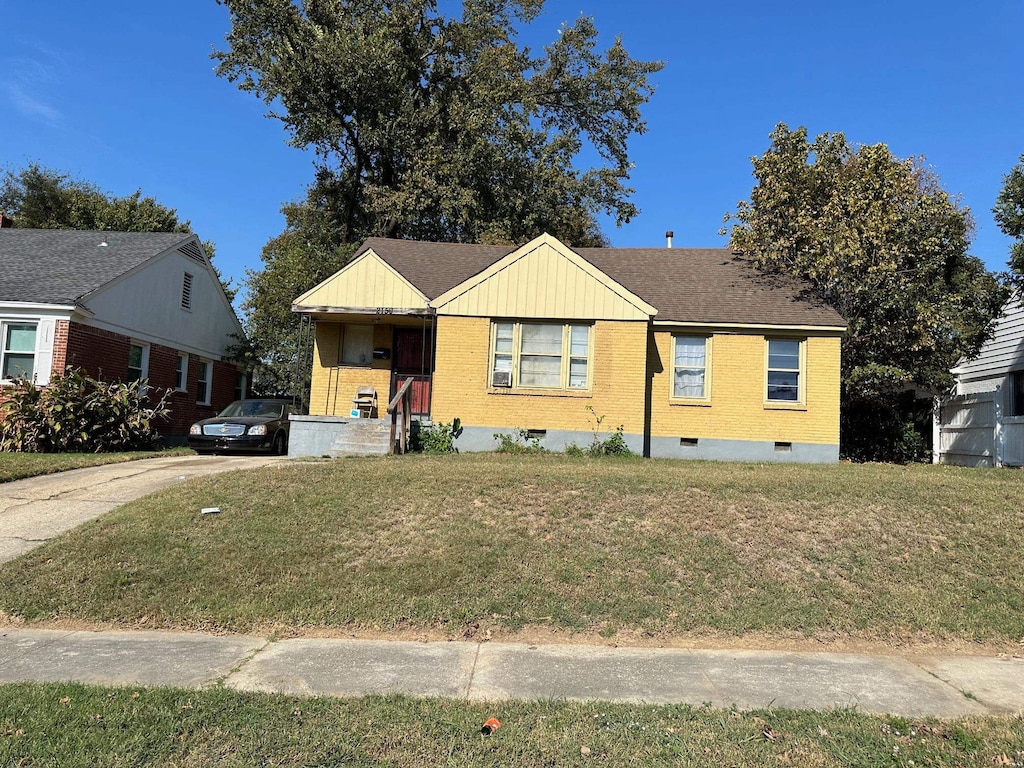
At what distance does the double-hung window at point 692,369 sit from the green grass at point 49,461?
11.5m

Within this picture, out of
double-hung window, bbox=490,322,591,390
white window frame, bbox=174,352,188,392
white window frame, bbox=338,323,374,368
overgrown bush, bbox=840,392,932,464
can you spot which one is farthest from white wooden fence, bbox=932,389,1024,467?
white window frame, bbox=174,352,188,392

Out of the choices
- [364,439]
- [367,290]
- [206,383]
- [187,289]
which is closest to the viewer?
[364,439]

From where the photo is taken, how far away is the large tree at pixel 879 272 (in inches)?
629

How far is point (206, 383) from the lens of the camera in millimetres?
23203

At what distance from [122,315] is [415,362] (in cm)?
838

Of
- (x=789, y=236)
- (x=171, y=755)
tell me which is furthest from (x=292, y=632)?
(x=789, y=236)

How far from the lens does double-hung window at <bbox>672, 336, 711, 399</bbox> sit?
15.0 meters

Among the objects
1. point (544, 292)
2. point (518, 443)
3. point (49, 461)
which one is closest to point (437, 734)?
point (518, 443)

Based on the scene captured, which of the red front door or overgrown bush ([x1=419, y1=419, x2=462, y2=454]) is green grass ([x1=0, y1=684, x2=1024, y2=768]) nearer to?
overgrown bush ([x1=419, y1=419, x2=462, y2=454])

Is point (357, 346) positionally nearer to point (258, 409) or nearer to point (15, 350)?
point (258, 409)

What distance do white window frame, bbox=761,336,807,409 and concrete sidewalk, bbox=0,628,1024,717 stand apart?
31.0ft

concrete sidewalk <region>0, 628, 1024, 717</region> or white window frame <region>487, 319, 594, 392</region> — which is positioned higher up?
white window frame <region>487, 319, 594, 392</region>

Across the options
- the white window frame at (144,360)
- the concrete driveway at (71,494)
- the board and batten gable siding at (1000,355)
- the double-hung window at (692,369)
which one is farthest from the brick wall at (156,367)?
the board and batten gable siding at (1000,355)

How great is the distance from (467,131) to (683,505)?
20.4m
